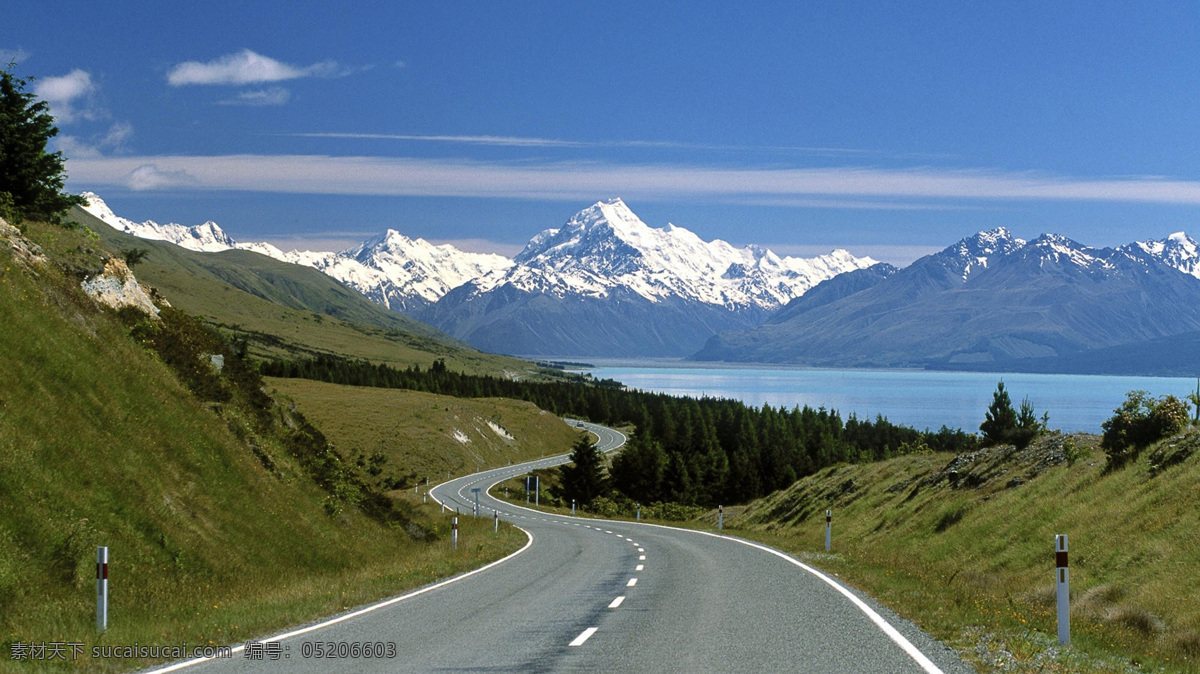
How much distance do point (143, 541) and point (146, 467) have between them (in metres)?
2.90

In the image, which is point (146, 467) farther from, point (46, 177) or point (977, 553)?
point (977, 553)

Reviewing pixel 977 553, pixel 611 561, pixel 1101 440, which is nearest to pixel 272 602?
pixel 611 561

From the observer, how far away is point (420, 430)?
110812 millimetres

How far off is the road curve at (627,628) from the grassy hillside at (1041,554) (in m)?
1.02

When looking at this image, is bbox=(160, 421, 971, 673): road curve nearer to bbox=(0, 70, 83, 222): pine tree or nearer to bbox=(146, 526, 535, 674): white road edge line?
bbox=(146, 526, 535, 674): white road edge line

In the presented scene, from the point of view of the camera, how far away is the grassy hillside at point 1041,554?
12.1 meters

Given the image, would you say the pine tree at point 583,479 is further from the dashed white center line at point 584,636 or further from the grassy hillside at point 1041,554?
the dashed white center line at point 584,636

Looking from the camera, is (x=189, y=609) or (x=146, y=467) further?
(x=146, y=467)

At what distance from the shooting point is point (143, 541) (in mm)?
15297

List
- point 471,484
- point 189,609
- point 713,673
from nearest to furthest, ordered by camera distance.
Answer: point 713,673 → point 189,609 → point 471,484

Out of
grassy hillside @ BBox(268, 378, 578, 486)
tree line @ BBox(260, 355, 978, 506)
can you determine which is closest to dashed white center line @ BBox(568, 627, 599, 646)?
tree line @ BBox(260, 355, 978, 506)

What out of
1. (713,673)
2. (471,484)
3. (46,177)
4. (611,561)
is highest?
(46,177)

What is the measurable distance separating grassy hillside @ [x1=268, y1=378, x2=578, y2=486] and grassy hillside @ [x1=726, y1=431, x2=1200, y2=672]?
70.8 m

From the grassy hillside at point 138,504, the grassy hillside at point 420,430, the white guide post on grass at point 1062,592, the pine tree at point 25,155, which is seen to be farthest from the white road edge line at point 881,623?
the grassy hillside at point 420,430
